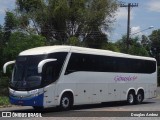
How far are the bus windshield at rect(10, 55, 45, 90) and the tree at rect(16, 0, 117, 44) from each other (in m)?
26.7

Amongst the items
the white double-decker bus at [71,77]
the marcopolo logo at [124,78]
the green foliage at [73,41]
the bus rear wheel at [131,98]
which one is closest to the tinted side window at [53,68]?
the white double-decker bus at [71,77]

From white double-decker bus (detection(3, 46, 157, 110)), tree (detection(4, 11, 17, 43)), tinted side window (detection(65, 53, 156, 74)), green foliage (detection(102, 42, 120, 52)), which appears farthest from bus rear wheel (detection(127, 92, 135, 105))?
green foliage (detection(102, 42, 120, 52))

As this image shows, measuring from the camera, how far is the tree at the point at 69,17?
4934cm

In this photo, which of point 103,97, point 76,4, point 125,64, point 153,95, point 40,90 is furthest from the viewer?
point 76,4

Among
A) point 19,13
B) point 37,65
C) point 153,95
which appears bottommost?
point 153,95

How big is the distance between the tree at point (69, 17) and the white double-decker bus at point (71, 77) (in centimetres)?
2064

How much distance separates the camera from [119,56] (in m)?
27.8

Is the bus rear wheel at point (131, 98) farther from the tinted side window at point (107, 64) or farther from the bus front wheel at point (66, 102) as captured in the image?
the bus front wheel at point (66, 102)

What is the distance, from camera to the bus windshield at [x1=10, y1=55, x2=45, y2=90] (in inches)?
848

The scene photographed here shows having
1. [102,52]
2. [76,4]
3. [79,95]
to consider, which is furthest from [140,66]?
[76,4]

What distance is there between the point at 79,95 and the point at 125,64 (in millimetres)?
5379

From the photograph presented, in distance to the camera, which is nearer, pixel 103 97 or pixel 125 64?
pixel 103 97

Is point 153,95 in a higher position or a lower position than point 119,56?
lower

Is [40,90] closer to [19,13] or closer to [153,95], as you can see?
[153,95]
